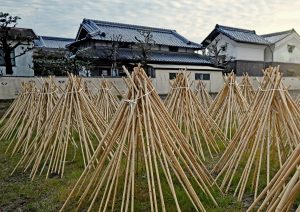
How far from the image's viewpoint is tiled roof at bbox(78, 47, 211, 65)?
18.9 metres

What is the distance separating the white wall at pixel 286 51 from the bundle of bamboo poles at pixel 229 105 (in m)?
21.0

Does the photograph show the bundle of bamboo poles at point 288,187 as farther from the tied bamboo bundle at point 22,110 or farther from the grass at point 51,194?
the tied bamboo bundle at point 22,110

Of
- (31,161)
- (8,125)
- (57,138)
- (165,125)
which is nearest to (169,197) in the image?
(165,125)

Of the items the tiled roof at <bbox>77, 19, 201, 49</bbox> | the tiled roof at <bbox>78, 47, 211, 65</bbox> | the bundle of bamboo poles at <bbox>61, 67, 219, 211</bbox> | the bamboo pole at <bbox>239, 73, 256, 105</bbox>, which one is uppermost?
the tiled roof at <bbox>77, 19, 201, 49</bbox>

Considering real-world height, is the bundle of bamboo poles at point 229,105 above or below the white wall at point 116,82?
below

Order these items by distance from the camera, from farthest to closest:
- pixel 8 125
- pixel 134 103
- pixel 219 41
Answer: pixel 219 41 → pixel 8 125 → pixel 134 103

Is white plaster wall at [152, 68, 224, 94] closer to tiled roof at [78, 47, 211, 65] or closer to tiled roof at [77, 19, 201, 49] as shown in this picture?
tiled roof at [78, 47, 211, 65]

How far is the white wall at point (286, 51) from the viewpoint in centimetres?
2652

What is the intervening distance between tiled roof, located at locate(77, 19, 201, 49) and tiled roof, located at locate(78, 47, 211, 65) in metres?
0.76

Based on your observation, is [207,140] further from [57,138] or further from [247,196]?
[57,138]

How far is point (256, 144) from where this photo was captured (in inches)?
152

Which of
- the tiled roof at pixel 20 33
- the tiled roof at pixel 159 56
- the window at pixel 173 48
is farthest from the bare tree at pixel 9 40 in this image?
the window at pixel 173 48

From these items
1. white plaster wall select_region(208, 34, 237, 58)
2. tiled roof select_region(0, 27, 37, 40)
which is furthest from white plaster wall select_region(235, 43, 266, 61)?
tiled roof select_region(0, 27, 37, 40)

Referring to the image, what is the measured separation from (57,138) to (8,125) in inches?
159
